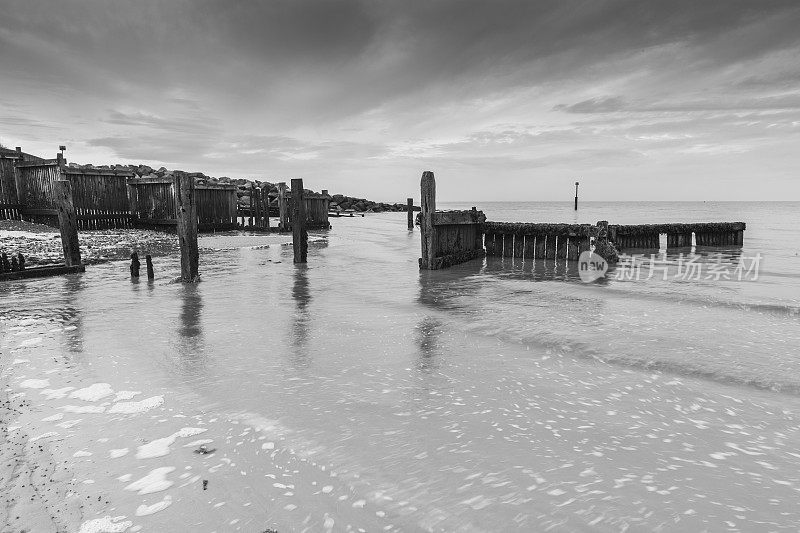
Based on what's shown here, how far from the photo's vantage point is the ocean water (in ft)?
10.7

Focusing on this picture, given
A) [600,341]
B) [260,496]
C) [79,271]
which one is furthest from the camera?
[79,271]

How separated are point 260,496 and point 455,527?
4.60 feet

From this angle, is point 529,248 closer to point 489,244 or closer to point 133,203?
point 489,244

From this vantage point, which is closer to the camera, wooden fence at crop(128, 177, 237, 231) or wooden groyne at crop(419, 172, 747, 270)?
wooden groyne at crop(419, 172, 747, 270)

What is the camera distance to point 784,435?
14.1 ft

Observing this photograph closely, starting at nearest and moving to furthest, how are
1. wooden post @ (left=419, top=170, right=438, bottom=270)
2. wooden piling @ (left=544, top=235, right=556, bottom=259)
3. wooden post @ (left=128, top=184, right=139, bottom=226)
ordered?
1. wooden post @ (left=419, top=170, right=438, bottom=270)
2. wooden piling @ (left=544, top=235, right=556, bottom=259)
3. wooden post @ (left=128, top=184, right=139, bottom=226)

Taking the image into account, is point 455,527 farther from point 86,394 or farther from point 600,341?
point 600,341

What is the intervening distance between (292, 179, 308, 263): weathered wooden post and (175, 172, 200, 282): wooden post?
432cm

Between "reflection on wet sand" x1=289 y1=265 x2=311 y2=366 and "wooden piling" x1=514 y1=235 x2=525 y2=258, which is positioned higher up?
"wooden piling" x1=514 y1=235 x2=525 y2=258

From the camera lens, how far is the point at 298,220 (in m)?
17.0

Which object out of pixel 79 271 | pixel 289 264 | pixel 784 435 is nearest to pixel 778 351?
pixel 784 435

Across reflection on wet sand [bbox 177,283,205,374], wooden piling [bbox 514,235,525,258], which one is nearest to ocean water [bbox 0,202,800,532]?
reflection on wet sand [bbox 177,283,205,374]

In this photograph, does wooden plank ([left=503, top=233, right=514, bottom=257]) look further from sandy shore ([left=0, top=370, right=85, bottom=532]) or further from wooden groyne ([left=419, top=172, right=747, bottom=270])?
sandy shore ([left=0, top=370, right=85, bottom=532])

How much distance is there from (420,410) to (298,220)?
13.2 meters
